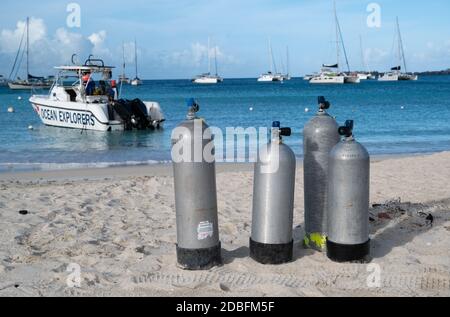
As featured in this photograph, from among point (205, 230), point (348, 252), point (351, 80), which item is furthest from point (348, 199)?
point (351, 80)

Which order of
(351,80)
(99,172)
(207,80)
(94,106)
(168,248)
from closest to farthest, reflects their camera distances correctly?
(168,248)
(99,172)
(94,106)
(351,80)
(207,80)

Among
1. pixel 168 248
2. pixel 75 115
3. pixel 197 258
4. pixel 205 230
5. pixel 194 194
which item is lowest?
pixel 168 248

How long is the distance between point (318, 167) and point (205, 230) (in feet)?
4.19

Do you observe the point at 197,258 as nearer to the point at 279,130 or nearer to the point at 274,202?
the point at 274,202

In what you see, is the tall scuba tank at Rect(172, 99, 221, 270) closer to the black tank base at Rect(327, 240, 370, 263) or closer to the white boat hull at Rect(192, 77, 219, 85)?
the black tank base at Rect(327, 240, 370, 263)

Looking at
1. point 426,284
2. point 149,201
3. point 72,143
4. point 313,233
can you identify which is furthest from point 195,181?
point 72,143

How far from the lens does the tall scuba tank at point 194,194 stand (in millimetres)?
4730

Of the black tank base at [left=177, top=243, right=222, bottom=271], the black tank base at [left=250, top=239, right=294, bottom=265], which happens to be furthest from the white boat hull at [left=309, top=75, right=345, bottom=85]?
the black tank base at [left=177, top=243, right=222, bottom=271]

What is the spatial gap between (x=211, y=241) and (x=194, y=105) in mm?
1249

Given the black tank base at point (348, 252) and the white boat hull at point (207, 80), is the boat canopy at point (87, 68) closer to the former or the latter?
the black tank base at point (348, 252)

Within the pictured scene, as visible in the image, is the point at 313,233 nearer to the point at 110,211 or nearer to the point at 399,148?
the point at 110,211

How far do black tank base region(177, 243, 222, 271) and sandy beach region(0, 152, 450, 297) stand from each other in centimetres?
9

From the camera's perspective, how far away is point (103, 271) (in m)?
5.04

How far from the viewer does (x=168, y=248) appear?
5773 mm
